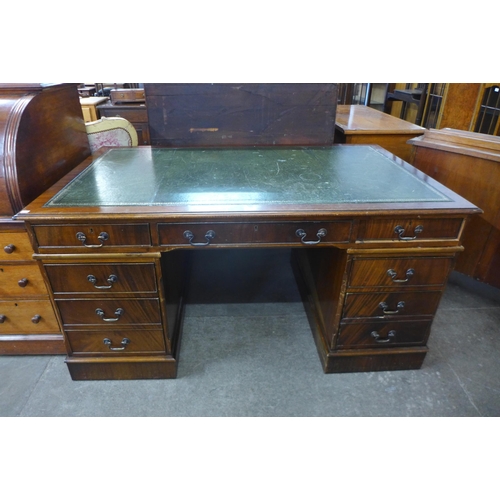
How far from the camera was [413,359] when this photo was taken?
5.49ft

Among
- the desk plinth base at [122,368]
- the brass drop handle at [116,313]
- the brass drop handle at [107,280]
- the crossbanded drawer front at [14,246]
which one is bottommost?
the desk plinth base at [122,368]

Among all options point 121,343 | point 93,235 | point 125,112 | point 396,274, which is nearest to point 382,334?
point 396,274

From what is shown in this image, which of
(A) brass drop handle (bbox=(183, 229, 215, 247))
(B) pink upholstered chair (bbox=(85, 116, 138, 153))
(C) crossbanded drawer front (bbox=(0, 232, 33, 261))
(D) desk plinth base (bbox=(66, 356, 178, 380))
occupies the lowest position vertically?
(D) desk plinth base (bbox=(66, 356, 178, 380))

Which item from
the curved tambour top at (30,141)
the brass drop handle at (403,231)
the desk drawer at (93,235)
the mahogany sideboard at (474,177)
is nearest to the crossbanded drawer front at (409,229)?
the brass drop handle at (403,231)

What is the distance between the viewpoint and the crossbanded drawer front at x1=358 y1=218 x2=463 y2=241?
133 centimetres

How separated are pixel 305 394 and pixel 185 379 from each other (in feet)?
1.77

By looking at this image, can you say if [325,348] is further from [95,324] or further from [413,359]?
[95,324]

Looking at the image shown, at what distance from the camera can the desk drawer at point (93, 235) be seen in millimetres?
1276

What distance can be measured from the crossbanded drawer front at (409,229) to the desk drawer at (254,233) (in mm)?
77

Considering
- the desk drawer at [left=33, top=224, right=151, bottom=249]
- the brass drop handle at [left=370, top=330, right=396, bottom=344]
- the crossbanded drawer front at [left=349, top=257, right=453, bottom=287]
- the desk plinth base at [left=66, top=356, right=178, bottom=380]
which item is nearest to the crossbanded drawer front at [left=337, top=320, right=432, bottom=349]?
the brass drop handle at [left=370, top=330, right=396, bottom=344]

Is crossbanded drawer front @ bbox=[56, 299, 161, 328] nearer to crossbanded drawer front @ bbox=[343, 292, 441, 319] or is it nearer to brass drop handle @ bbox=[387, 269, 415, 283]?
crossbanded drawer front @ bbox=[343, 292, 441, 319]

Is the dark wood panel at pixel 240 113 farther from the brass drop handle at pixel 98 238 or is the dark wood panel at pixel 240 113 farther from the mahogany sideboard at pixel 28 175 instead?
the brass drop handle at pixel 98 238

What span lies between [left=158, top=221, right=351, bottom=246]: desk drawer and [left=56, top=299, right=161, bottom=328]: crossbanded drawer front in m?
0.32

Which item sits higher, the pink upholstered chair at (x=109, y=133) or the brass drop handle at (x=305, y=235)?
the pink upholstered chair at (x=109, y=133)
